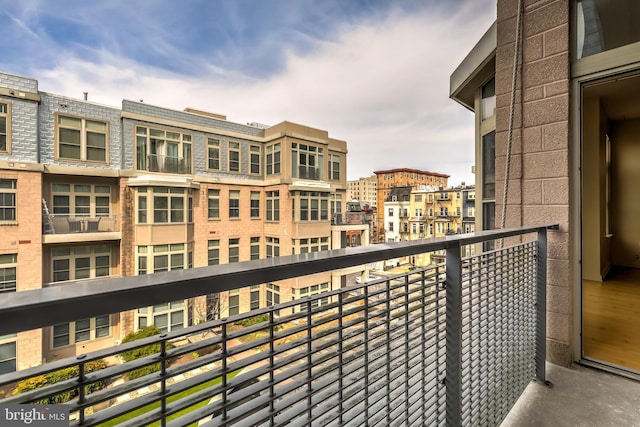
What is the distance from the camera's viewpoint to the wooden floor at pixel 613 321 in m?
1.82

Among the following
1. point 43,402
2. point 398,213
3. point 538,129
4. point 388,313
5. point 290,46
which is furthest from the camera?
point 290,46

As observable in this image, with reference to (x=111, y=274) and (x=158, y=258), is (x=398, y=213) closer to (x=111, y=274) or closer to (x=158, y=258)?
(x=158, y=258)

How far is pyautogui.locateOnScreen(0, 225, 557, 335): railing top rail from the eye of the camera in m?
0.31

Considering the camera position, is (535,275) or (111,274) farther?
(111,274)

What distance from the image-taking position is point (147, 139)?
9117mm

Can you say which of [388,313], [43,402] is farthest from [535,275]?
[43,402]

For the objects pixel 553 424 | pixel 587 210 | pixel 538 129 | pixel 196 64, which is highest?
pixel 196 64

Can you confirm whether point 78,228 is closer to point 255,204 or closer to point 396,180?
point 255,204

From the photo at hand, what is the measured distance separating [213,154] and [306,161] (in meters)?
3.46

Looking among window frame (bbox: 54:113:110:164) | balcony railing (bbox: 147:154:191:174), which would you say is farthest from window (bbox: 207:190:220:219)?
window frame (bbox: 54:113:110:164)

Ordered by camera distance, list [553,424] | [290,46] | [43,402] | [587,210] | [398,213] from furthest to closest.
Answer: [290,46] → [398,213] → [587,210] → [553,424] → [43,402]

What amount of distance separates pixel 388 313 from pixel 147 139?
406 inches

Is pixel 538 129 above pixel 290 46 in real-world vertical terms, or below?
below

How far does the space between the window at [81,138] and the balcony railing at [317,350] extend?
1010 centimetres
